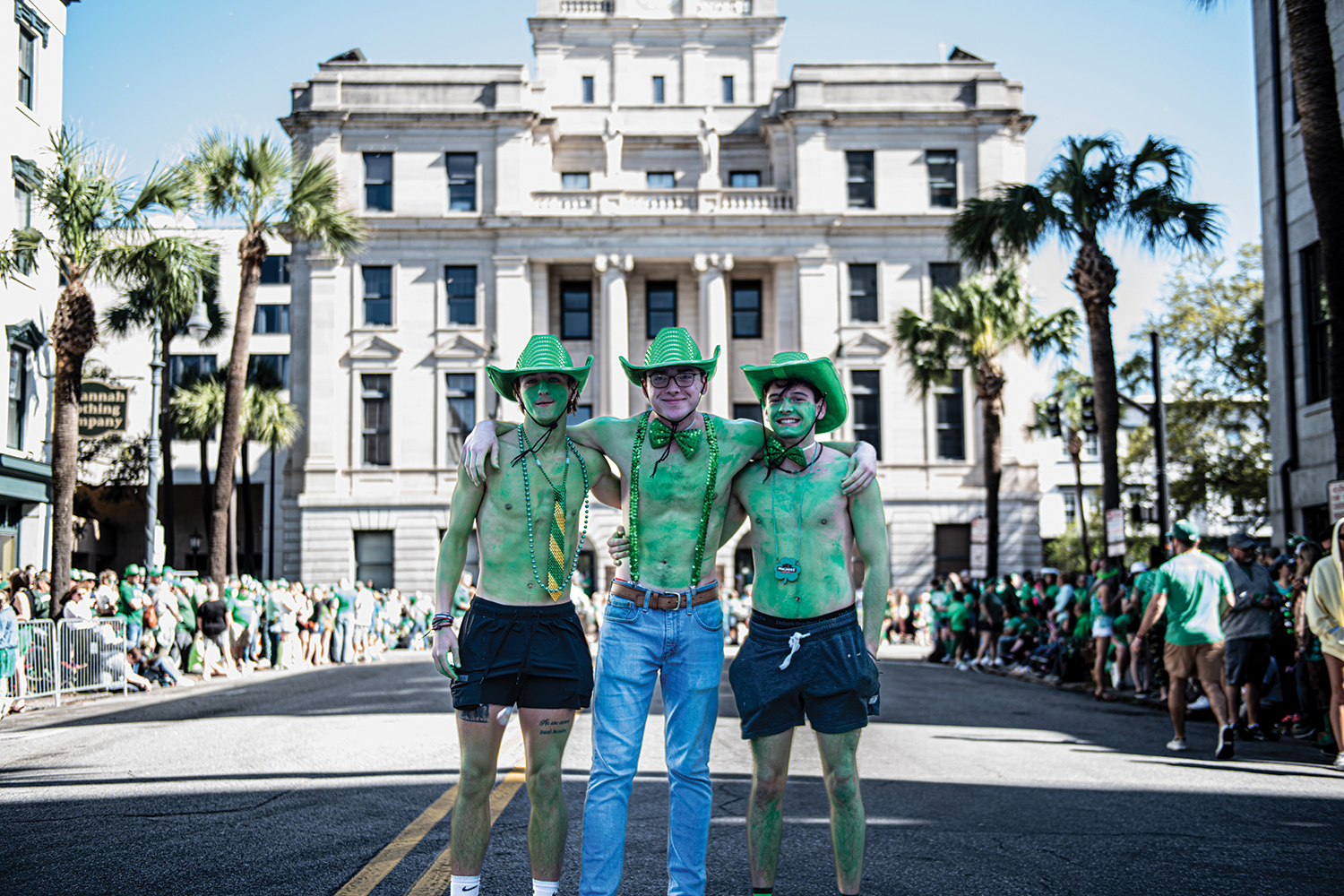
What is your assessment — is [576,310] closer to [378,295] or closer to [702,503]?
[378,295]

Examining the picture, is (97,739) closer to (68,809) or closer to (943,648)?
(68,809)

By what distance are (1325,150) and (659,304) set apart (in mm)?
32289

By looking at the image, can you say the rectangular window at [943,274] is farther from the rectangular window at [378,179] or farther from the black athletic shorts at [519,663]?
the black athletic shorts at [519,663]

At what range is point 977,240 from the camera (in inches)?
902

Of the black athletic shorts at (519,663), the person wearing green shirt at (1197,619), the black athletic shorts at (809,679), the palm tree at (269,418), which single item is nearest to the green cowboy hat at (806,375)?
the black athletic shorts at (809,679)

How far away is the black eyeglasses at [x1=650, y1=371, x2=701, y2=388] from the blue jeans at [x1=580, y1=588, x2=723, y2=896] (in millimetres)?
876

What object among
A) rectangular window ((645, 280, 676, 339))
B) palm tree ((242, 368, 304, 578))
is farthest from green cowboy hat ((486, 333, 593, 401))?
rectangular window ((645, 280, 676, 339))

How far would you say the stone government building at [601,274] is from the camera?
140 feet

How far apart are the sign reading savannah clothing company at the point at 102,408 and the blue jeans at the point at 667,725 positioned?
29.0 metres

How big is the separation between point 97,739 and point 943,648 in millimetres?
19406

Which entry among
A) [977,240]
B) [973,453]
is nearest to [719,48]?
[973,453]

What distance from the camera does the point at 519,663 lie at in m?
4.91

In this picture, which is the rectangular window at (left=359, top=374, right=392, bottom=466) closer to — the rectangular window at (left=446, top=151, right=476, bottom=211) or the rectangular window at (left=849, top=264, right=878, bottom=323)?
the rectangular window at (left=446, top=151, right=476, bottom=211)

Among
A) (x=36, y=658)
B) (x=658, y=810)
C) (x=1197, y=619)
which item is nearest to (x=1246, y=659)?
(x=1197, y=619)
